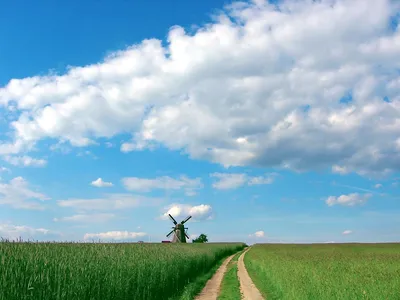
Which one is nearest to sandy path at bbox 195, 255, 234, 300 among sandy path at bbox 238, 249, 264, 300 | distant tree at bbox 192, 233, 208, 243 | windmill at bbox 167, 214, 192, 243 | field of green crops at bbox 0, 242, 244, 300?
field of green crops at bbox 0, 242, 244, 300

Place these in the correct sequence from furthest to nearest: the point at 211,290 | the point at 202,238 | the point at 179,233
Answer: the point at 202,238
the point at 179,233
the point at 211,290

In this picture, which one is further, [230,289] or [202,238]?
[202,238]

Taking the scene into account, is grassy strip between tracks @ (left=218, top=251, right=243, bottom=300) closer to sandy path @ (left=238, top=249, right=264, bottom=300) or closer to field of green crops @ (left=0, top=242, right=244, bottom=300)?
sandy path @ (left=238, top=249, right=264, bottom=300)

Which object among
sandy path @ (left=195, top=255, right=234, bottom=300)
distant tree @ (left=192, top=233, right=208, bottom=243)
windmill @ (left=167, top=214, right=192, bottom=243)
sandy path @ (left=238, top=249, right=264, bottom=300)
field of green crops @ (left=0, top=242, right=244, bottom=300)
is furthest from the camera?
distant tree @ (left=192, top=233, right=208, bottom=243)

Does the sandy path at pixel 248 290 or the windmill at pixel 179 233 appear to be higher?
the windmill at pixel 179 233

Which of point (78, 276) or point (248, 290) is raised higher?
point (78, 276)

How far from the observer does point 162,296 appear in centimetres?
2136

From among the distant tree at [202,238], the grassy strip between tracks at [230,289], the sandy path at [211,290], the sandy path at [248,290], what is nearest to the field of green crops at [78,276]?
the sandy path at [211,290]

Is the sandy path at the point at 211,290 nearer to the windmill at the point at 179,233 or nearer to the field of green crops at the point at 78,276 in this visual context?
the field of green crops at the point at 78,276

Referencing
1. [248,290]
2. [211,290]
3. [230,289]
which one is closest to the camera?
[248,290]

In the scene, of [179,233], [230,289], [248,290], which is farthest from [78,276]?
[179,233]

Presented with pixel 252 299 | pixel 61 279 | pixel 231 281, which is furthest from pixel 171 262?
pixel 61 279

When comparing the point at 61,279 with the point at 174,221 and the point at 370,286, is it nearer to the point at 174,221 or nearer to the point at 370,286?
the point at 370,286

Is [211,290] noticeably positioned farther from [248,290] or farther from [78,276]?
[78,276]
